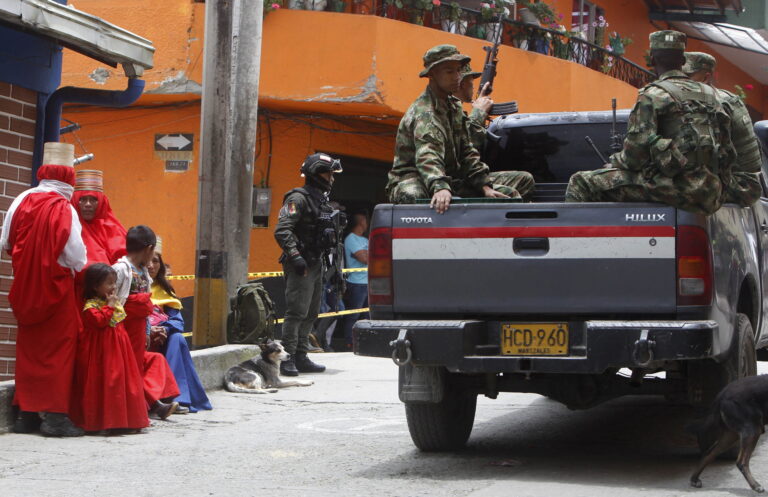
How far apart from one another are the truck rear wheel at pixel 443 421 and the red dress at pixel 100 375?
1975 millimetres

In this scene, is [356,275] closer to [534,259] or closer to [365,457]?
[365,457]

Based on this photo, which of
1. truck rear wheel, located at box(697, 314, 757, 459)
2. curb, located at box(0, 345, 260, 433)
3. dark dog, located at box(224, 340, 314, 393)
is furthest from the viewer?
dark dog, located at box(224, 340, 314, 393)

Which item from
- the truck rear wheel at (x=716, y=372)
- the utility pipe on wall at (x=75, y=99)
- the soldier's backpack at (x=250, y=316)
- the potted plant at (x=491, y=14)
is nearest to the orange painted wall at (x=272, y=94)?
the potted plant at (x=491, y=14)

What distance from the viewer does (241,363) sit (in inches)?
411

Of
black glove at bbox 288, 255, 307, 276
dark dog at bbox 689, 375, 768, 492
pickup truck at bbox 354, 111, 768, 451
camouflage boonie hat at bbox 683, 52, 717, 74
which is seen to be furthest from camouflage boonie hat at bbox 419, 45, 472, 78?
black glove at bbox 288, 255, 307, 276

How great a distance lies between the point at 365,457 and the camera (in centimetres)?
705

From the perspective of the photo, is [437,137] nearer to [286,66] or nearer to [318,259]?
[318,259]

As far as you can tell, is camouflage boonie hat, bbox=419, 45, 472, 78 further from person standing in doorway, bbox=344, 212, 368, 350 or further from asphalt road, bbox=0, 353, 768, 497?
person standing in doorway, bbox=344, 212, 368, 350

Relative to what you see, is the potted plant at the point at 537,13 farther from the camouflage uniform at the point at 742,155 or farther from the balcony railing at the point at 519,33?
the camouflage uniform at the point at 742,155

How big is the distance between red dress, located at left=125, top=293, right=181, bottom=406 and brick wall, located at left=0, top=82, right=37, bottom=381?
969 millimetres

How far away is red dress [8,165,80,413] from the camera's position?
734 cm

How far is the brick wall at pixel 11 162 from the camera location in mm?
8398

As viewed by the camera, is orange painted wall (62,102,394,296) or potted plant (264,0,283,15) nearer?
potted plant (264,0,283,15)

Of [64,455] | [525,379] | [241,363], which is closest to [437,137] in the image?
[525,379]
